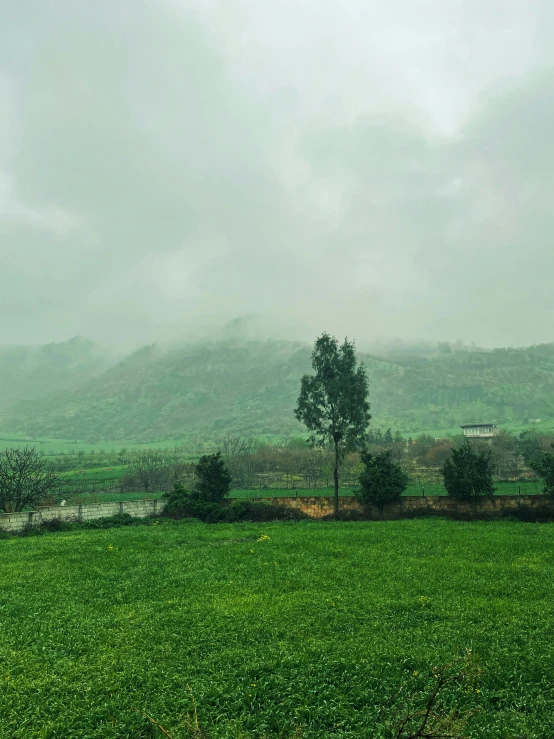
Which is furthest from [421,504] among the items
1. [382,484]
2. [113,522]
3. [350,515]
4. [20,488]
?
[20,488]

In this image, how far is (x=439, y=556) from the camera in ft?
69.9

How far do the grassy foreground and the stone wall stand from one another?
16240 millimetres

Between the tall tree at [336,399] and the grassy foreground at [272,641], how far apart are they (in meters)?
24.1

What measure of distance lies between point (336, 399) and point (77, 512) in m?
Result: 24.9

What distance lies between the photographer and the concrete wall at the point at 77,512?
34.8m

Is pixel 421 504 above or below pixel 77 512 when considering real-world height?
below

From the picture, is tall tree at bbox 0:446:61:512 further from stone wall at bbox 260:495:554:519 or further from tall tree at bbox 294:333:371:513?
tall tree at bbox 294:333:371:513

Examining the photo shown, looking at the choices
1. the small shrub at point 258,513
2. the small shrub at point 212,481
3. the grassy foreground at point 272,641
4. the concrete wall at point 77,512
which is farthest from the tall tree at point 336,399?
the grassy foreground at point 272,641

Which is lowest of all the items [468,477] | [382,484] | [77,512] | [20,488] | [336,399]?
[77,512]

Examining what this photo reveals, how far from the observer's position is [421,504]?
39.5 m

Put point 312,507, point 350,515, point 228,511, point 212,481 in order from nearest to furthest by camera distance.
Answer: point 228,511, point 350,515, point 312,507, point 212,481

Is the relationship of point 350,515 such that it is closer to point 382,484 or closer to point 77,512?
point 382,484

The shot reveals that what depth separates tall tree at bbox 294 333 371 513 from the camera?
46.2m

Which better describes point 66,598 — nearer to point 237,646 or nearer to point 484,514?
point 237,646
